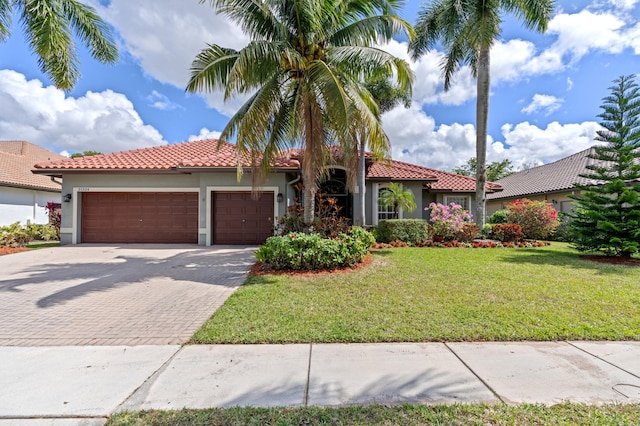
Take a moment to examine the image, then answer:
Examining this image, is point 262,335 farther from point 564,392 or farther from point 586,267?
point 586,267

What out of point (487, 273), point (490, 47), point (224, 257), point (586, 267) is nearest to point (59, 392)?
point (224, 257)

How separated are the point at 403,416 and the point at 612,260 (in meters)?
11.6

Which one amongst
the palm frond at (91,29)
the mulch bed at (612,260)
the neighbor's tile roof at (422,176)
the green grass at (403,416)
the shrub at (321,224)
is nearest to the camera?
the green grass at (403,416)

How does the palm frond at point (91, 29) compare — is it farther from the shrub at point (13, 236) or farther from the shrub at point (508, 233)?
the shrub at point (508, 233)

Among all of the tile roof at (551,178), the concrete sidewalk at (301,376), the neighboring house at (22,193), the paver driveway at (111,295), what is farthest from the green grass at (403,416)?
the tile roof at (551,178)

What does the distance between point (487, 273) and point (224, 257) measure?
852 cm

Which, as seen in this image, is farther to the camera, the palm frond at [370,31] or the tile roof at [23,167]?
the tile roof at [23,167]

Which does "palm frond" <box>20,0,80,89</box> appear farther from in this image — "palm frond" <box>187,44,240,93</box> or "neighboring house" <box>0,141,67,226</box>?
"neighboring house" <box>0,141,67,226</box>

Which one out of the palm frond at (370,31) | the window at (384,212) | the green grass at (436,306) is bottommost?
the green grass at (436,306)

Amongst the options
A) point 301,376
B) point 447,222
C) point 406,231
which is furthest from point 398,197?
point 301,376

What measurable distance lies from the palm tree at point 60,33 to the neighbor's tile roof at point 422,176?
1366 centimetres

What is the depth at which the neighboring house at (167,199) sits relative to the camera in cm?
1298

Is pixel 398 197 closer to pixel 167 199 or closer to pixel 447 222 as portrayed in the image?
pixel 447 222

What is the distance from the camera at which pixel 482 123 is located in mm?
13789
